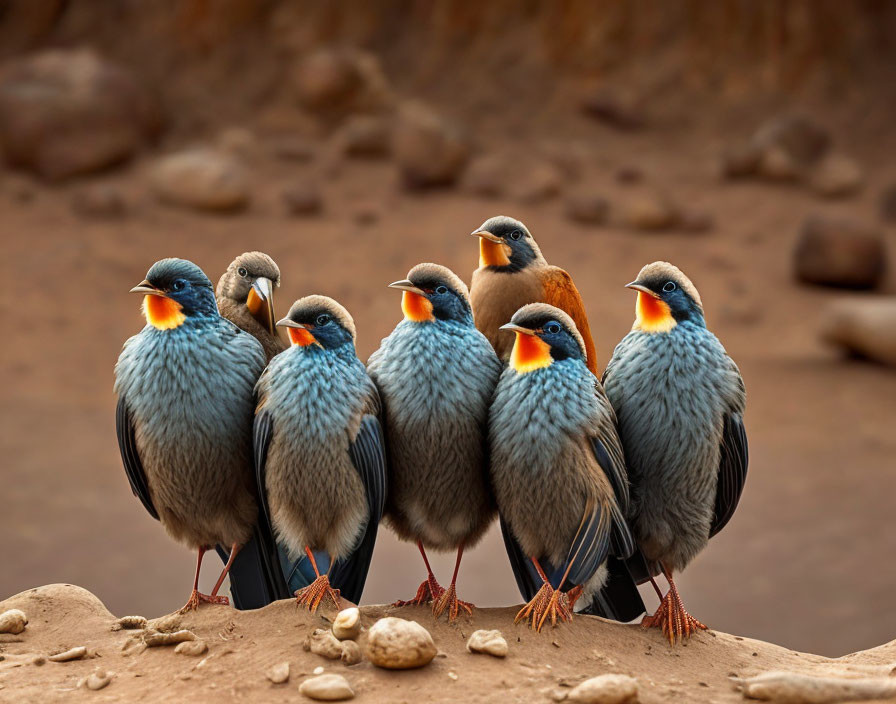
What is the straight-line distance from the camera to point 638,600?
399 cm

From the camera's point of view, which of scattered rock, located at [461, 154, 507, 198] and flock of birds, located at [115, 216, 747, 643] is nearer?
flock of birds, located at [115, 216, 747, 643]

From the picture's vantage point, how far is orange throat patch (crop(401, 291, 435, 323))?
364 centimetres

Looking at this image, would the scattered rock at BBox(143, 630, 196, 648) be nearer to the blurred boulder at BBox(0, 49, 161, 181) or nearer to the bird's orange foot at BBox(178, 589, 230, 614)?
the bird's orange foot at BBox(178, 589, 230, 614)

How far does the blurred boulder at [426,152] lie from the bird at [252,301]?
377 inches

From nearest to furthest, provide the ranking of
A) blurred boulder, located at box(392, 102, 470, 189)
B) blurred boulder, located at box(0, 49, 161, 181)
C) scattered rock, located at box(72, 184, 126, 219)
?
scattered rock, located at box(72, 184, 126, 219) → blurred boulder, located at box(0, 49, 161, 181) → blurred boulder, located at box(392, 102, 470, 189)

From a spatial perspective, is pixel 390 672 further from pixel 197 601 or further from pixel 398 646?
pixel 197 601

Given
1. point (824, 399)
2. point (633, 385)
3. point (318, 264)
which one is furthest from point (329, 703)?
point (318, 264)

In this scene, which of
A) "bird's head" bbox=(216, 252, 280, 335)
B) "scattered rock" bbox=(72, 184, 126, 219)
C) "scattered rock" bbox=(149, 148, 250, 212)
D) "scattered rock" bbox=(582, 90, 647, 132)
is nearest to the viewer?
"bird's head" bbox=(216, 252, 280, 335)

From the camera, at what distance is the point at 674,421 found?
3.66 metres

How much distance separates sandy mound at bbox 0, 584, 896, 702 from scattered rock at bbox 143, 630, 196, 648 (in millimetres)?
37

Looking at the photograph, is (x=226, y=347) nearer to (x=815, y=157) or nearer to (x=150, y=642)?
(x=150, y=642)

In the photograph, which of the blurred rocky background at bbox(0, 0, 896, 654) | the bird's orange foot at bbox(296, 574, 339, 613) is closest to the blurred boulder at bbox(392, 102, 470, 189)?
the blurred rocky background at bbox(0, 0, 896, 654)

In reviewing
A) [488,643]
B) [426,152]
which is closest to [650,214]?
[426,152]

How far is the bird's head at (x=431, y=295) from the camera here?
3643 millimetres
